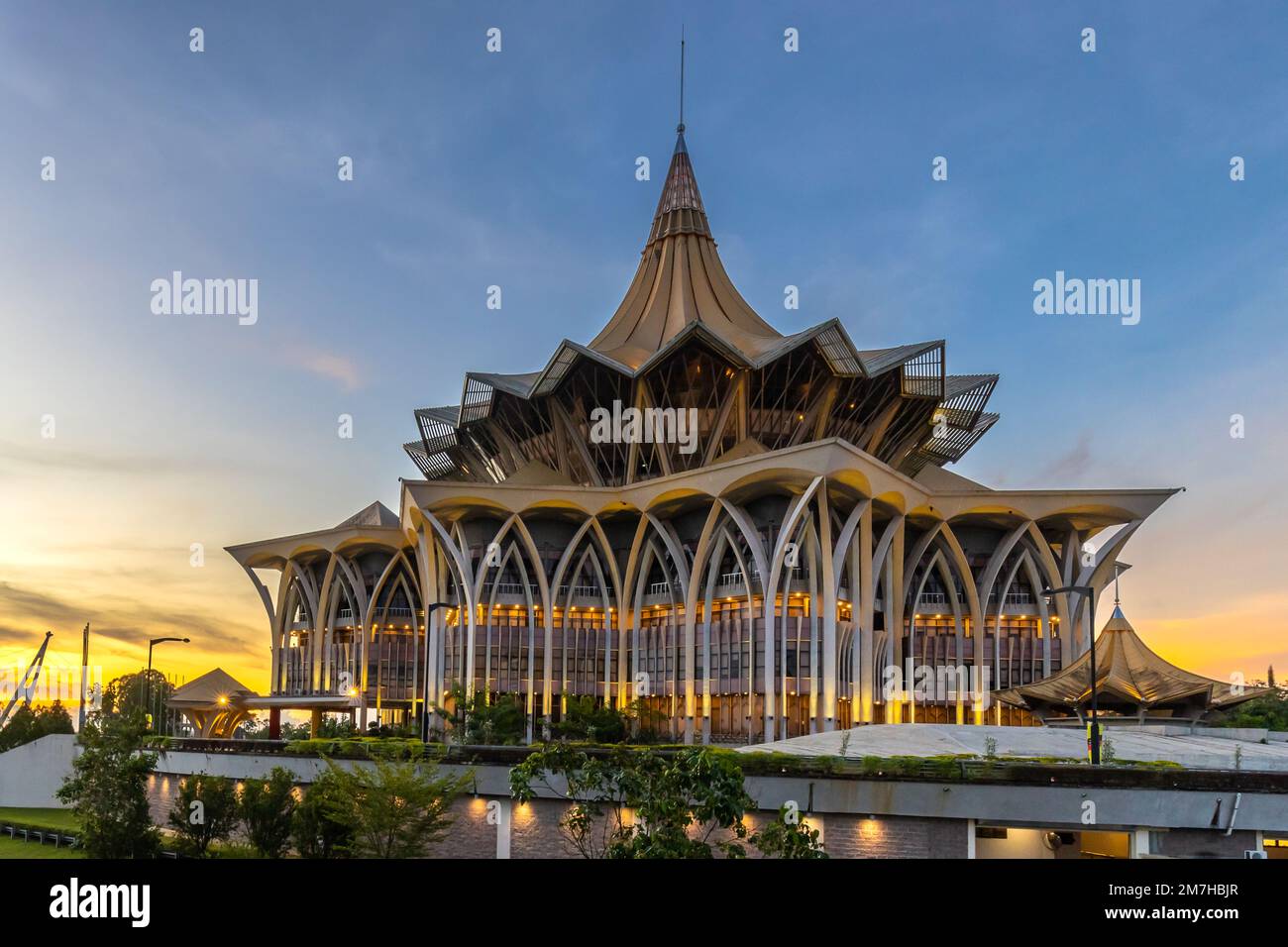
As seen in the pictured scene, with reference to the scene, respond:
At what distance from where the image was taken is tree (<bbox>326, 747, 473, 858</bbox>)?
2750cm

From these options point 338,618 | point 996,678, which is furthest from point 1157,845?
point 338,618

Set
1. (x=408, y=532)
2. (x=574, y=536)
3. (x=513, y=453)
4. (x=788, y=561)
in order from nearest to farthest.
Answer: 1. (x=788, y=561)
2. (x=574, y=536)
3. (x=408, y=532)
4. (x=513, y=453)

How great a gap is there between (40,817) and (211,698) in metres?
9.26

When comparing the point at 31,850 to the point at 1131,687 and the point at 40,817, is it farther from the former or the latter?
the point at 1131,687

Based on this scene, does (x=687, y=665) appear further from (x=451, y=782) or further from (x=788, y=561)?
(x=451, y=782)

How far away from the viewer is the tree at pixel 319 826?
1185 inches

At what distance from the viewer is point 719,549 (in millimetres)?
Answer: 64312

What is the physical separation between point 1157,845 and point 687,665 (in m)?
40.6

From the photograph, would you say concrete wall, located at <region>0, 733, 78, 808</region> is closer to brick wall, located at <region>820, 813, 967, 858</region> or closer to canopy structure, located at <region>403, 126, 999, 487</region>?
canopy structure, located at <region>403, 126, 999, 487</region>

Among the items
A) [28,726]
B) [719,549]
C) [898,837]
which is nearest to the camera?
[898,837]

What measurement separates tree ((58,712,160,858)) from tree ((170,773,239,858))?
0.88 meters

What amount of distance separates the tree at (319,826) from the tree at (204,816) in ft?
14.8

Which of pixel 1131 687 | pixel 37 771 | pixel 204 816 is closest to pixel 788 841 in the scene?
pixel 204 816

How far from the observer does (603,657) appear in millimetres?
70250
